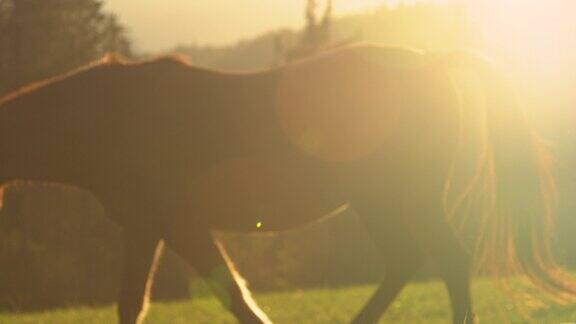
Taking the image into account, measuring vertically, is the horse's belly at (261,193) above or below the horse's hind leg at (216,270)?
above

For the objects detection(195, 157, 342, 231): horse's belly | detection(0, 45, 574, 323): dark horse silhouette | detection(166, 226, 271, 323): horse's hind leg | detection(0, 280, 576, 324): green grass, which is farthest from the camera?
detection(0, 280, 576, 324): green grass

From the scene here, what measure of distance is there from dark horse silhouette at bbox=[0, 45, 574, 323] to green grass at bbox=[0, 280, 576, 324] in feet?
6.47

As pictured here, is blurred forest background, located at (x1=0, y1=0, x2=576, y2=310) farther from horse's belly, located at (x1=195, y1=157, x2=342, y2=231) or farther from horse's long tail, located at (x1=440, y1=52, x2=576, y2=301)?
horse's belly, located at (x1=195, y1=157, x2=342, y2=231)

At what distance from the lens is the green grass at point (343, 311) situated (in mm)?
9844

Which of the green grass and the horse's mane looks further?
the green grass

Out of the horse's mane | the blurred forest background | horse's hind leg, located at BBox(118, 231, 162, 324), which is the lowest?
the blurred forest background

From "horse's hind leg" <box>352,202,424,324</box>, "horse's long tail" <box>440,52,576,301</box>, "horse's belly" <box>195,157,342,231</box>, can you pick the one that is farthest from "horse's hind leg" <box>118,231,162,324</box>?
"horse's long tail" <box>440,52,576,301</box>

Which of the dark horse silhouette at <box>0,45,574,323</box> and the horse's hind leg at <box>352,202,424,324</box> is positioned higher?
the dark horse silhouette at <box>0,45,574,323</box>

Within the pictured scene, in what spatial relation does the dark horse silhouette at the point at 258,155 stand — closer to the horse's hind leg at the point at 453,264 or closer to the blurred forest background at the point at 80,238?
the horse's hind leg at the point at 453,264

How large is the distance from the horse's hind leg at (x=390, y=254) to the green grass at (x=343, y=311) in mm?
1838

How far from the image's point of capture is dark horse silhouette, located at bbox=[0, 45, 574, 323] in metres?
6.60

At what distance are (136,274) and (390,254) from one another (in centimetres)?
199

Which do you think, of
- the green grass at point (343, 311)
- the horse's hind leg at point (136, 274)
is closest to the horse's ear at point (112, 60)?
the horse's hind leg at point (136, 274)

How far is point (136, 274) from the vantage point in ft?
22.3
